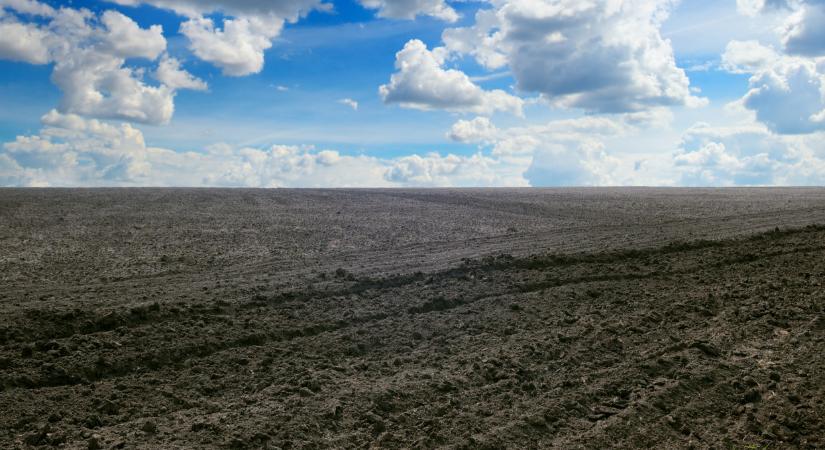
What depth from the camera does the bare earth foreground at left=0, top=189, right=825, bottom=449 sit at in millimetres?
5297

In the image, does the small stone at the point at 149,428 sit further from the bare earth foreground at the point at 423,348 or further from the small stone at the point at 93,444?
the small stone at the point at 93,444

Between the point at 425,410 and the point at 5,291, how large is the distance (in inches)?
319

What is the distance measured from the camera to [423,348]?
7230mm

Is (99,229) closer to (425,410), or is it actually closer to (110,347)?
(110,347)

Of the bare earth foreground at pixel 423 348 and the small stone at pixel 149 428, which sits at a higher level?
the bare earth foreground at pixel 423 348

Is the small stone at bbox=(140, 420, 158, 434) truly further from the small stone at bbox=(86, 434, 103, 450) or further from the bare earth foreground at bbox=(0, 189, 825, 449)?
the small stone at bbox=(86, 434, 103, 450)

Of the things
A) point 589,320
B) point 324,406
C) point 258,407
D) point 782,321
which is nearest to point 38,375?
point 258,407

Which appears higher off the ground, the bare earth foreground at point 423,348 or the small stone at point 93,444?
the bare earth foreground at point 423,348

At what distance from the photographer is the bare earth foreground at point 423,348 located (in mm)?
5297

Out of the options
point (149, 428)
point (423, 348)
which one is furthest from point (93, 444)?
point (423, 348)

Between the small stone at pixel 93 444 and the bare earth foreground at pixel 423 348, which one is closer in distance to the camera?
the small stone at pixel 93 444

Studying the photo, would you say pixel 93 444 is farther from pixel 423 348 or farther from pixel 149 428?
pixel 423 348

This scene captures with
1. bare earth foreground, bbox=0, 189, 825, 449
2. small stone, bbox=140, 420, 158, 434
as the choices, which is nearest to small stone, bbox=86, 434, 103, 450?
bare earth foreground, bbox=0, 189, 825, 449

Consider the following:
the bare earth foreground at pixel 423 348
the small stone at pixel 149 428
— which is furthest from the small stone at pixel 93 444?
the small stone at pixel 149 428
